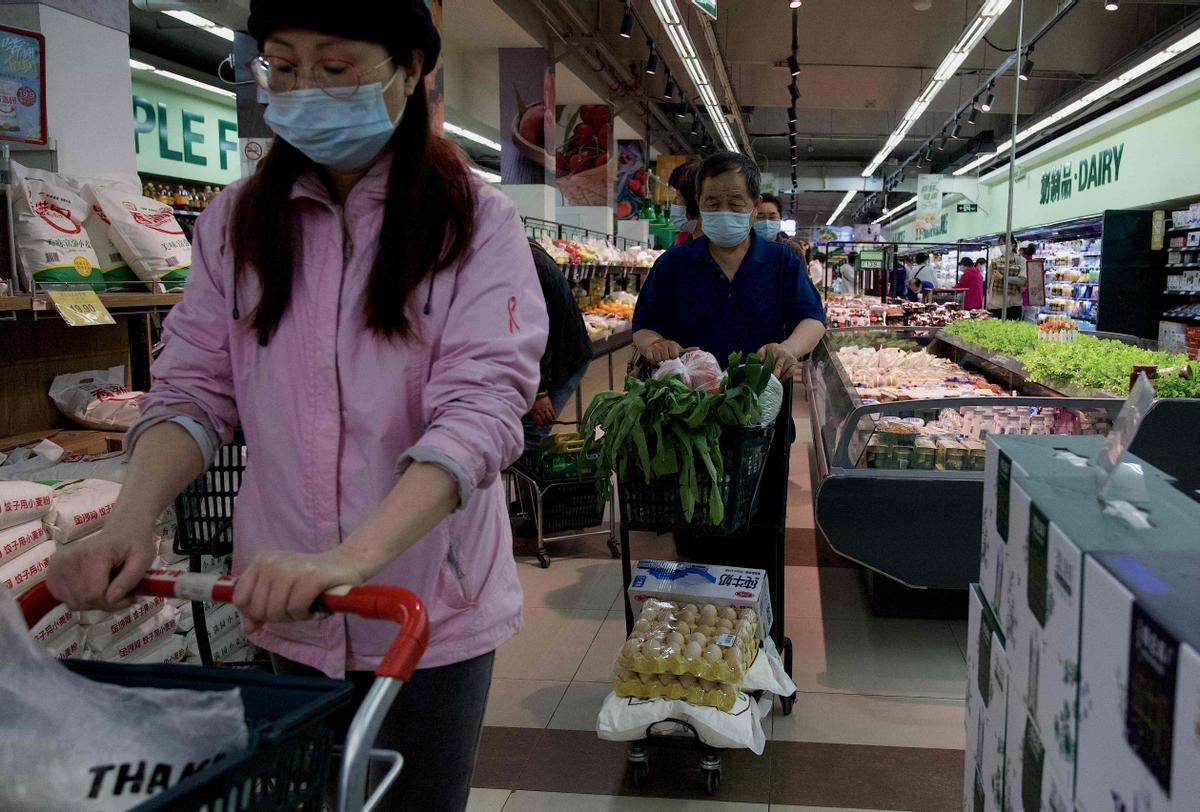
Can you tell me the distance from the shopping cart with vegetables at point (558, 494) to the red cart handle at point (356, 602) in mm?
3529

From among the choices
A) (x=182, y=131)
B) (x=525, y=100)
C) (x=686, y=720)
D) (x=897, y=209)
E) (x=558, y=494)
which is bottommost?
(x=686, y=720)

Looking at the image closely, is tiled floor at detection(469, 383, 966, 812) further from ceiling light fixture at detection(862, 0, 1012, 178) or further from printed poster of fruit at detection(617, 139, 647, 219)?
printed poster of fruit at detection(617, 139, 647, 219)

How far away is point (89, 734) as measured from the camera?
84 cm

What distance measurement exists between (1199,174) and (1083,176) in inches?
162

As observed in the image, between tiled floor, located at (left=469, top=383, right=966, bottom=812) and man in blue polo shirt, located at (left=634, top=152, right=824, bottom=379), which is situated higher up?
Result: man in blue polo shirt, located at (left=634, top=152, right=824, bottom=379)

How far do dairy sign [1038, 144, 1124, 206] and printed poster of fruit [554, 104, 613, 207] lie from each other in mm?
7895

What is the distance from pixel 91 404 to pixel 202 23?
7.44 meters

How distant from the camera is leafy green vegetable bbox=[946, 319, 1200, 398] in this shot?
3.50 meters

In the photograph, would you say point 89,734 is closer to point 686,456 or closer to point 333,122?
point 333,122

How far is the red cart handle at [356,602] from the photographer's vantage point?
928 millimetres

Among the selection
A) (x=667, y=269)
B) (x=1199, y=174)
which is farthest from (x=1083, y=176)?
(x=667, y=269)

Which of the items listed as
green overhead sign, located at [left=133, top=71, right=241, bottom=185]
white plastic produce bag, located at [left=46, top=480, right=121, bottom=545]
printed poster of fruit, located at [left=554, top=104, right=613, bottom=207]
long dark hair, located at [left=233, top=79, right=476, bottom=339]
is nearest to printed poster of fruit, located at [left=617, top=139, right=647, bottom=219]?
printed poster of fruit, located at [left=554, top=104, right=613, bottom=207]

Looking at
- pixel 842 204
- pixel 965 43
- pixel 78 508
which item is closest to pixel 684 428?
pixel 78 508

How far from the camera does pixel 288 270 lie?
1.31 meters
